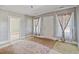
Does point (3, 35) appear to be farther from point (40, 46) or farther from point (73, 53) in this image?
point (73, 53)

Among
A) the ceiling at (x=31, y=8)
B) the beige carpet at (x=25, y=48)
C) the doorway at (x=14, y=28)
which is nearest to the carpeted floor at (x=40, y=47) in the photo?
the beige carpet at (x=25, y=48)

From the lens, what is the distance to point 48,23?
1581mm

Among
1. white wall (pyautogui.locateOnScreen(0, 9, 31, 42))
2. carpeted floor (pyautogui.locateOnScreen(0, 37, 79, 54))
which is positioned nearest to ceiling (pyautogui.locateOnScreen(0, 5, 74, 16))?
white wall (pyautogui.locateOnScreen(0, 9, 31, 42))

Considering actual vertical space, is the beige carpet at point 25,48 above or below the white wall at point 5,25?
below

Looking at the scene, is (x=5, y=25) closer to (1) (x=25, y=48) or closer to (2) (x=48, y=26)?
(1) (x=25, y=48)

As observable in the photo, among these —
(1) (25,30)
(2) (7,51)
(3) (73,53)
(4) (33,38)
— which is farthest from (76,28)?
(2) (7,51)

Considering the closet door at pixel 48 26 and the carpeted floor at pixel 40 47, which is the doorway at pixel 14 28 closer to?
the carpeted floor at pixel 40 47

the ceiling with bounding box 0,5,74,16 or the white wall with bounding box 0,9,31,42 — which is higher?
the ceiling with bounding box 0,5,74,16

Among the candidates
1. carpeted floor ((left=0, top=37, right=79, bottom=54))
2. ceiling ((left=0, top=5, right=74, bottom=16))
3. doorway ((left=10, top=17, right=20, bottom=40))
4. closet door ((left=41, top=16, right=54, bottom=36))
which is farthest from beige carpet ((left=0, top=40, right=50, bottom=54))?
ceiling ((left=0, top=5, right=74, bottom=16))

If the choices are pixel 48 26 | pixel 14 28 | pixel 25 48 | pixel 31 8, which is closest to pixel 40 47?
pixel 25 48

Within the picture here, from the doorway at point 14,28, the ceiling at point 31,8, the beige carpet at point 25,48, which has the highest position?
the ceiling at point 31,8

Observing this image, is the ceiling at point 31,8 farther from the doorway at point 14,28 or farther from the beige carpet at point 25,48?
the beige carpet at point 25,48

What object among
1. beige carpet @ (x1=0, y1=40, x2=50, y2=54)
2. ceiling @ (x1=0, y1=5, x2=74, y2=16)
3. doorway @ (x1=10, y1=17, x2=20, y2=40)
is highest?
ceiling @ (x1=0, y1=5, x2=74, y2=16)

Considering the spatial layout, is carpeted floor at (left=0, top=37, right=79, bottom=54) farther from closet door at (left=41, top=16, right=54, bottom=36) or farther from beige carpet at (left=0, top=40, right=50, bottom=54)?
closet door at (left=41, top=16, right=54, bottom=36)
